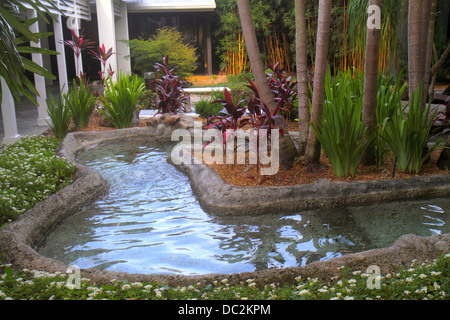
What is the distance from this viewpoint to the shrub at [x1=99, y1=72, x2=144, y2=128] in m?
7.15

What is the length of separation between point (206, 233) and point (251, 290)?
1379 mm

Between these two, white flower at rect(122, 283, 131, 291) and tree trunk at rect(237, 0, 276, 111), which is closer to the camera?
white flower at rect(122, 283, 131, 291)

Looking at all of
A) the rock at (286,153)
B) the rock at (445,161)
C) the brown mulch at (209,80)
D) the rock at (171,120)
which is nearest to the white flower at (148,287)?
the rock at (286,153)

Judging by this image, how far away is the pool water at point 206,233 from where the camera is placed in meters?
3.03

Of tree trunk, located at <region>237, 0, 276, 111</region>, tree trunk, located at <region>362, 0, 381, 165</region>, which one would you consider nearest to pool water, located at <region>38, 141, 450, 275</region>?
tree trunk, located at <region>362, 0, 381, 165</region>

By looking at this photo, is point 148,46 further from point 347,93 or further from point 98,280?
point 98,280

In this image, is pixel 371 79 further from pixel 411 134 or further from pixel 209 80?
pixel 209 80

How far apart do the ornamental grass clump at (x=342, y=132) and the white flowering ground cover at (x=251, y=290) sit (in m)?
1.95

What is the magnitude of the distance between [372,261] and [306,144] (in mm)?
2375

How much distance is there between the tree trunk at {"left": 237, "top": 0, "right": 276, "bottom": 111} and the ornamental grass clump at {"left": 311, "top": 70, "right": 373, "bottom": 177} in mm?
613

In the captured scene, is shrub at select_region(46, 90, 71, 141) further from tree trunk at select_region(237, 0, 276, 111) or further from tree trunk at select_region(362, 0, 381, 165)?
tree trunk at select_region(362, 0, 381, 165)

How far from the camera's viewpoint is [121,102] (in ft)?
23.7

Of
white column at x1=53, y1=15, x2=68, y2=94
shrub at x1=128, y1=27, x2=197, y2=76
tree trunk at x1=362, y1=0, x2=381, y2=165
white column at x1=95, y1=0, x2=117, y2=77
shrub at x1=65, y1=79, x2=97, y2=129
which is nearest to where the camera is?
tree trunk at x1=362, y1=0, x2=381, y2=165

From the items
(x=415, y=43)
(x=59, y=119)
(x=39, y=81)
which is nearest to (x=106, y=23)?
(x=39, y=81)
